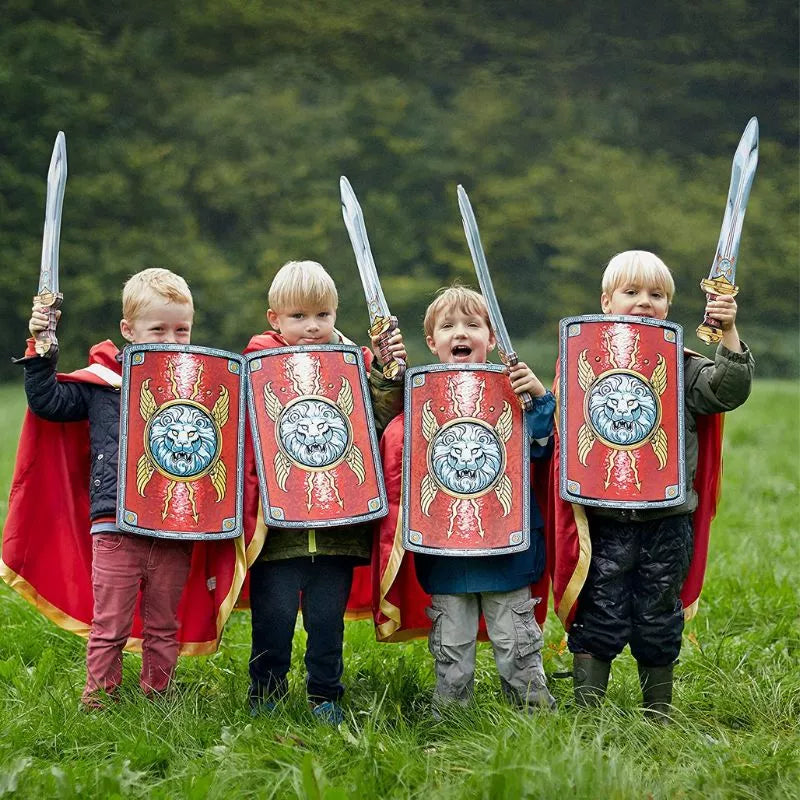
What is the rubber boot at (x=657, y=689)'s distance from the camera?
143 inches

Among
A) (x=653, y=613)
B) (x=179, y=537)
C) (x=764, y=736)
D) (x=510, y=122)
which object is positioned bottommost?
(x=764, y=736)

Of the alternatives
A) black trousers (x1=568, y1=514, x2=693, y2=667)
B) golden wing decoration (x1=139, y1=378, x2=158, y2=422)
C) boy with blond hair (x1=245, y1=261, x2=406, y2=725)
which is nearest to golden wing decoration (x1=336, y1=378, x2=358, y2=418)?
boy with blond hair (x1=245, y1=261, x2=406, y2=725)

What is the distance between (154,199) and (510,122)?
577 centimetres

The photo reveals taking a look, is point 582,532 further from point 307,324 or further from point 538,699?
point 307,324

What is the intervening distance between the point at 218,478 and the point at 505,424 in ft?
2.90

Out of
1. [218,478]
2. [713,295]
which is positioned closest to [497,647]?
[218,478]

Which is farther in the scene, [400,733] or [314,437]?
[314,437]

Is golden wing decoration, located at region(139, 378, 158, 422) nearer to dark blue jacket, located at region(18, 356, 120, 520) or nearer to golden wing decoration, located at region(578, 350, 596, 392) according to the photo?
dark blue jacket, located at region(18, 356, 120, 520)

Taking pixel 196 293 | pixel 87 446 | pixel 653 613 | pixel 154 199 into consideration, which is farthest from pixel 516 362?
pixel 154 199

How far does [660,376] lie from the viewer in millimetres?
3512

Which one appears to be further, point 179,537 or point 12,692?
point 12,692

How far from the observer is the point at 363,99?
62.1 feet

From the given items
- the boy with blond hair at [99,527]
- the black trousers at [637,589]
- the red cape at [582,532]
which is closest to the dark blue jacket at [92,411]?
the boy with blond hair at [99,527]

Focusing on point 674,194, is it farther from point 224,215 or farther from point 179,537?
point 179,537
